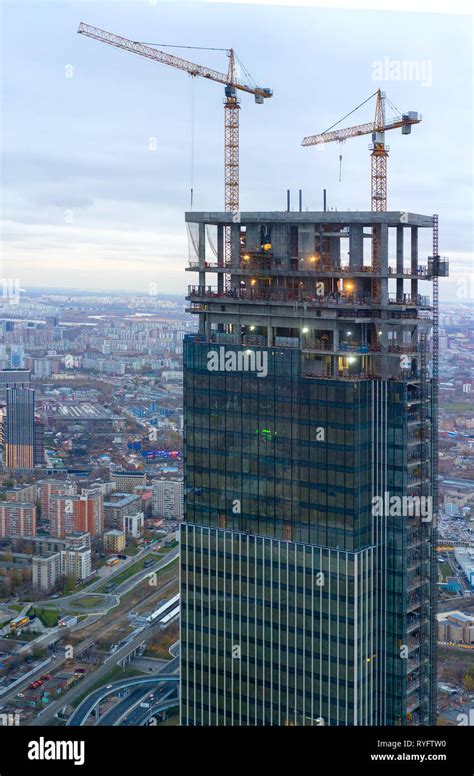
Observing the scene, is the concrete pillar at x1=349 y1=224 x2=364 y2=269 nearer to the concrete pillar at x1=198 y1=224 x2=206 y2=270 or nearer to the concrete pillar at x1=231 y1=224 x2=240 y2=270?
the concrete pillar at x1=231 y1=224 x2=240 y2=270

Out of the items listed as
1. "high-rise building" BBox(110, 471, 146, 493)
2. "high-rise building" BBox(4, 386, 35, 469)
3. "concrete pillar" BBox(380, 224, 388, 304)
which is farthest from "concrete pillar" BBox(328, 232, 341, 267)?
"high-rise building" BBox(4, 386, 35, 469)

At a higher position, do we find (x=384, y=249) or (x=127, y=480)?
(x=384, y=249)

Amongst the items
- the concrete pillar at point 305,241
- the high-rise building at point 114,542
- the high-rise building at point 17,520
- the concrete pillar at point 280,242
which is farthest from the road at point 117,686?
the concrete pillar at point 305,241

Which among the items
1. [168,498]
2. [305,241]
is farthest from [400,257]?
[168,498]

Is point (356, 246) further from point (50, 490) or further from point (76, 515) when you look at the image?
point (50, 490)
